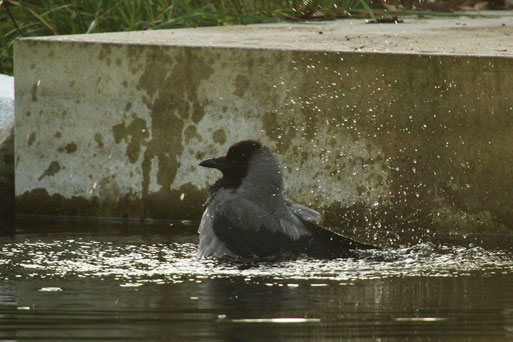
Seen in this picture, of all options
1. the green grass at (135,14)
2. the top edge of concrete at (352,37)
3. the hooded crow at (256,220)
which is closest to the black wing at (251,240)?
the hooded crow at (256,220)

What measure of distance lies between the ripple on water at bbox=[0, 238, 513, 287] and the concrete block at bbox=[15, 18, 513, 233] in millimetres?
721

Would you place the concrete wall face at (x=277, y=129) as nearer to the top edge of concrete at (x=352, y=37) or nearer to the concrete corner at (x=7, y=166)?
the top edge of concrete at (x=352, y=37)

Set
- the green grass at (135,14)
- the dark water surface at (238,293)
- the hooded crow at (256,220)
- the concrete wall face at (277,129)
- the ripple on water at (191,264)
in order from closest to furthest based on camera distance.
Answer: the dark water surface at (238,293) < the ripple on water at (191,264) < the hooded crow at (256,220) < the concrete wall face at (277,129) < the green grass at (135,14)

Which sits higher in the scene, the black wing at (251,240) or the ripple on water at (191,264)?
the black wing at (251,240)

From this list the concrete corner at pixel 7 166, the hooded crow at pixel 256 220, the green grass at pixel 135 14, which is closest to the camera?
the hooded crow at pixel 256 220

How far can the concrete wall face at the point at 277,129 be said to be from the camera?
23.2 ft

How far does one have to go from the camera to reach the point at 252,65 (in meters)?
7.39

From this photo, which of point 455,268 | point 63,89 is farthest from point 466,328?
point 63,89

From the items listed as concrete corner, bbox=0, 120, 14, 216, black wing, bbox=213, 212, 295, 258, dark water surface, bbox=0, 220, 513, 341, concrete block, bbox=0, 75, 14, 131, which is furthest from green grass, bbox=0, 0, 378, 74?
black wing, bbox=213, 212, 295, 258

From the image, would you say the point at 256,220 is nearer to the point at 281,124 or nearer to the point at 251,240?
the point at 251,240

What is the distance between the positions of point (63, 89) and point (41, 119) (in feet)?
0.81

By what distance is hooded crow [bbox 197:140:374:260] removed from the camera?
5.97 m

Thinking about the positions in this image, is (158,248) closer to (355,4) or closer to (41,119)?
(41,119)

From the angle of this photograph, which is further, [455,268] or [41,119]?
[41,119]
